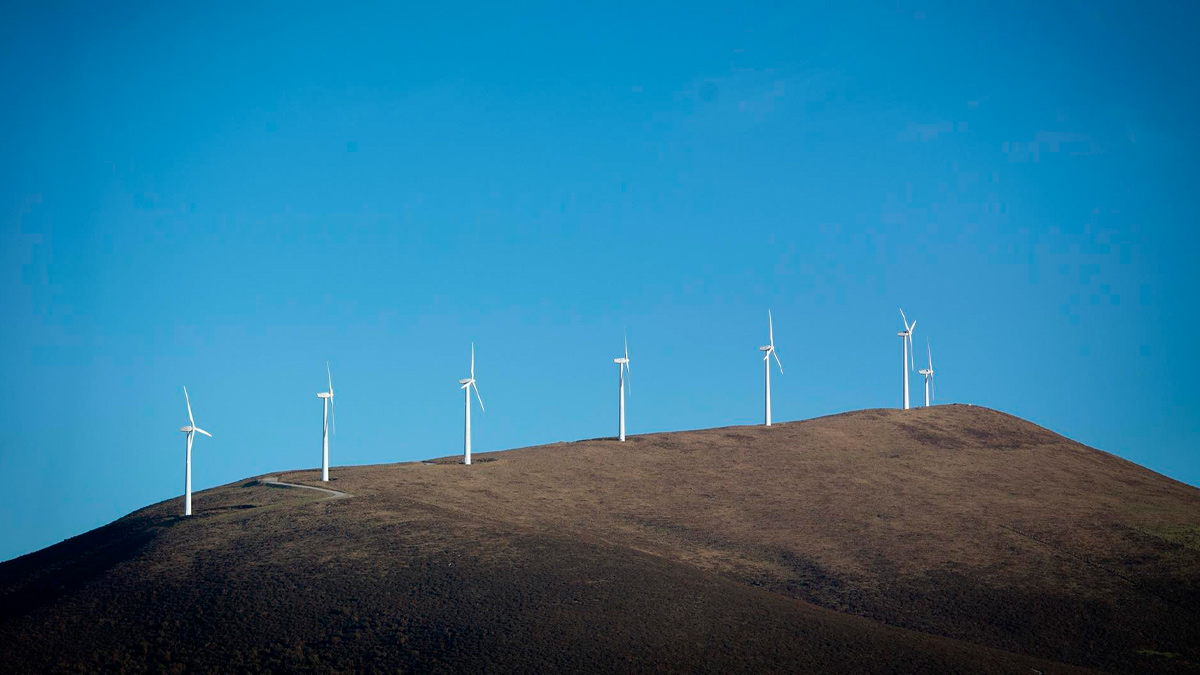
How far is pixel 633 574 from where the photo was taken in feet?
163

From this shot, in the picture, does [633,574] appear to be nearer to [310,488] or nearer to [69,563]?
[310,488]

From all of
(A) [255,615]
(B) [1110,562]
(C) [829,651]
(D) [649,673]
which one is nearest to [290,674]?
(A) [255,615]

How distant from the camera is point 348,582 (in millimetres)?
48094

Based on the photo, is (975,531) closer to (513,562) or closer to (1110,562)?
(1110,562)

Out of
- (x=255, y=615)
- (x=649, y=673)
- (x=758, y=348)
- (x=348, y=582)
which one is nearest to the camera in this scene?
(x=649, y=673)

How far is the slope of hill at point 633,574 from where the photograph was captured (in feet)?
136

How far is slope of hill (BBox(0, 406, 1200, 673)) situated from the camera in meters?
41.5

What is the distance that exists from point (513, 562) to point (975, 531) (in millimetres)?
30907

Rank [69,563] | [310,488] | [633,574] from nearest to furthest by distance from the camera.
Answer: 1. [633,574]
2. [69,563]
3. [310,488]

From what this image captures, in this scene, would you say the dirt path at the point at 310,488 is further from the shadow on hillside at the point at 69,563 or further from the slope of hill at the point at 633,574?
the shadow on hillside at the point at 69,563

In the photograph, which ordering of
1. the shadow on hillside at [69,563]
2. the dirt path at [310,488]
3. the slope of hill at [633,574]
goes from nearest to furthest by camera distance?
the slope of hill at [633,574] → the shadow on hillside at [69,563] → the dirt path at [310,488]

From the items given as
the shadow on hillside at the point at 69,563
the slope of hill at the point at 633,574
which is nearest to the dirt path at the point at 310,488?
the slope of hill at the point at 633,574

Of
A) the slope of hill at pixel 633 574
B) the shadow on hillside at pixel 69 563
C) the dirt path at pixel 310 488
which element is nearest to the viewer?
the slope of hill at pixel 633 574

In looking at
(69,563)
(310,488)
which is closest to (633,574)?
(310,488)
